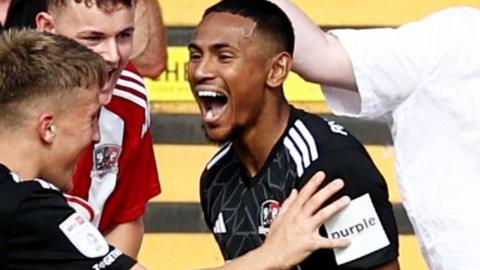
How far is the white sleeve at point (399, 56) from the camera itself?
Answer: 427 cm

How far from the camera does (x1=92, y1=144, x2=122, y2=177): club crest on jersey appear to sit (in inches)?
210

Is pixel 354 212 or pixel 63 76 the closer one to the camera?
pixel 63 76

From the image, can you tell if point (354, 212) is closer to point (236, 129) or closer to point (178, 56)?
point (236, 129)

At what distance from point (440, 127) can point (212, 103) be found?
80 centimetres

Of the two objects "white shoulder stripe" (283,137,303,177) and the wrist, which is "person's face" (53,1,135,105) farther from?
the wrist

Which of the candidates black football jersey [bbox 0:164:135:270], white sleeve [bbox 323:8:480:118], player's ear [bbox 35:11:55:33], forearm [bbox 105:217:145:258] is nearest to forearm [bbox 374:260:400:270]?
white sleeve [bbox 323:8:480:118]

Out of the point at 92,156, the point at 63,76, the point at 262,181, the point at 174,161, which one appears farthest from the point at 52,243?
the point at 174,161

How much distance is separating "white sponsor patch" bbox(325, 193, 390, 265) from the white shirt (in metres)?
0.23

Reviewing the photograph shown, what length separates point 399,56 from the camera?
4301mm

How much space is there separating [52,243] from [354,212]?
33.8 inches

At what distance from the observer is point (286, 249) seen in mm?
4355

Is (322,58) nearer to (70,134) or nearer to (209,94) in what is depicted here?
(209,94)

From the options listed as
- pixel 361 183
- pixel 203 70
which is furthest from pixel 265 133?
pixel 361 183

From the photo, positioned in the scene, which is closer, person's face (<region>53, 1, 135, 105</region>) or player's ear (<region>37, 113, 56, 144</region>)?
player's ear (<region>37, 113, 56, 144</region>)
